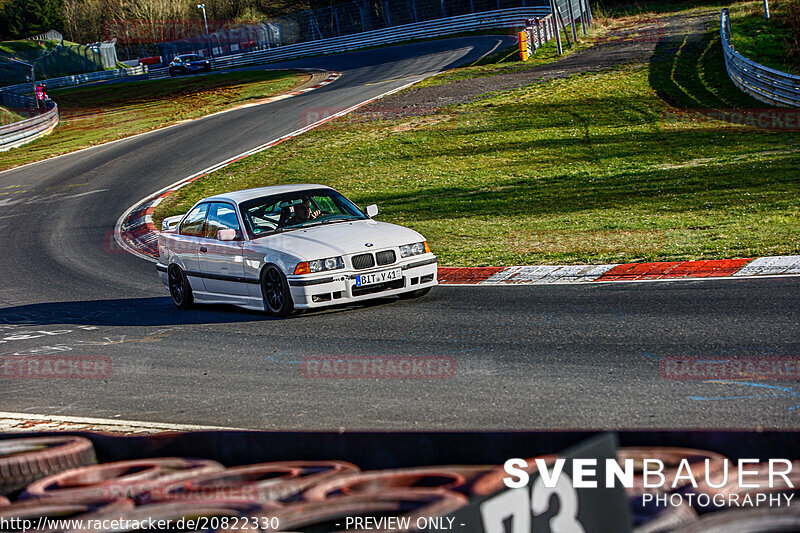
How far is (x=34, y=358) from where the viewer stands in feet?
30.3

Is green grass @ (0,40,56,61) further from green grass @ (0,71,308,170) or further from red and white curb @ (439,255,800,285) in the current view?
red and white curb @ (439,255,800,285)

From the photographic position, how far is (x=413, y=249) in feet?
33.3

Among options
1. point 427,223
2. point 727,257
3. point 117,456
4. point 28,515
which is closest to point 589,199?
point 427,223

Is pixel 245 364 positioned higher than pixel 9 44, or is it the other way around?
pixel 9 44

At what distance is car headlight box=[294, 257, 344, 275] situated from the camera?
9.66 m

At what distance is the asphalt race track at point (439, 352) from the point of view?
5.66 meters

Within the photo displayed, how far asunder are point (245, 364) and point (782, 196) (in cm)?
998

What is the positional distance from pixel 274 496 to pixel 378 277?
6.11m

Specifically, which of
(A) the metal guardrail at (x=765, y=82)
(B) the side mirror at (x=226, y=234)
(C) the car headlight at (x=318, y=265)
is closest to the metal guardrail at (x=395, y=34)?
(A) the metal guardrail at (x=765, y=82)

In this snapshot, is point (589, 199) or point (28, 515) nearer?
point (28, 515)

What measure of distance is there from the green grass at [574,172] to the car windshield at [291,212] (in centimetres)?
230

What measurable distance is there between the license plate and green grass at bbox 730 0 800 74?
23.8 meters

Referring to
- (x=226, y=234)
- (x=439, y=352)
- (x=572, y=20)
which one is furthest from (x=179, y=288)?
(x=572, y=20)

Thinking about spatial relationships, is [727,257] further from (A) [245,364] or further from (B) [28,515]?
(B) [28,515]
